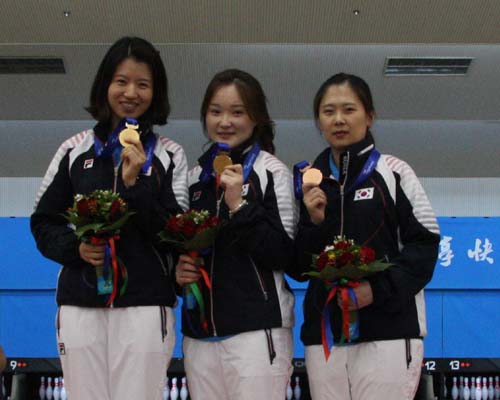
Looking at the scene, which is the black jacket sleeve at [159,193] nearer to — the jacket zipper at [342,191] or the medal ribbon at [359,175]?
the medal ribbon at [359,175]

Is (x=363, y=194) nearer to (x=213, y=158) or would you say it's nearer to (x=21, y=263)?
(x=213, y=158)

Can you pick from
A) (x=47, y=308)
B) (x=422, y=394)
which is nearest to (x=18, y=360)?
(x=47, y=308)

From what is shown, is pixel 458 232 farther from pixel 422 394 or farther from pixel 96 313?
pixel 96 313

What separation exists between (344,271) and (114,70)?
120 cm

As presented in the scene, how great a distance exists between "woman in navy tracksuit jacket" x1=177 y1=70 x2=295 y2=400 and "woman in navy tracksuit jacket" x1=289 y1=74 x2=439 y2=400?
0.36 feet

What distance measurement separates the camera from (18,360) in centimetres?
570

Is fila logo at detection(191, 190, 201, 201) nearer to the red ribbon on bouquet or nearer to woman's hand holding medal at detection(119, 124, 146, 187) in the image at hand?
woman's hand holding medal at detection(119, 124, 146, 187)

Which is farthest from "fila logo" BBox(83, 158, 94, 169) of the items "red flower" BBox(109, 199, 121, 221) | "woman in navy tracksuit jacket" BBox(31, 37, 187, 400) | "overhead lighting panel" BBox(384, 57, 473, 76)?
"overhead lighting panel" BBox(384, 57, 473, 76)

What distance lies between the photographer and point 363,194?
3.00 metres

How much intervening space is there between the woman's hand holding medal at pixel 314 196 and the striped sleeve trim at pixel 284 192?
0.39 feet

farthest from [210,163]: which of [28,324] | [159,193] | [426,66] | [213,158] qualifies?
[426,66]

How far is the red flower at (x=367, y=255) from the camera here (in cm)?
272

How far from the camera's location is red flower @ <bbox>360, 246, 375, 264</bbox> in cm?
272

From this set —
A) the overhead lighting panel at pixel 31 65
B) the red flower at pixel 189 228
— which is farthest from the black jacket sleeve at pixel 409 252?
the overhead lighting panel at pixel 31 65
